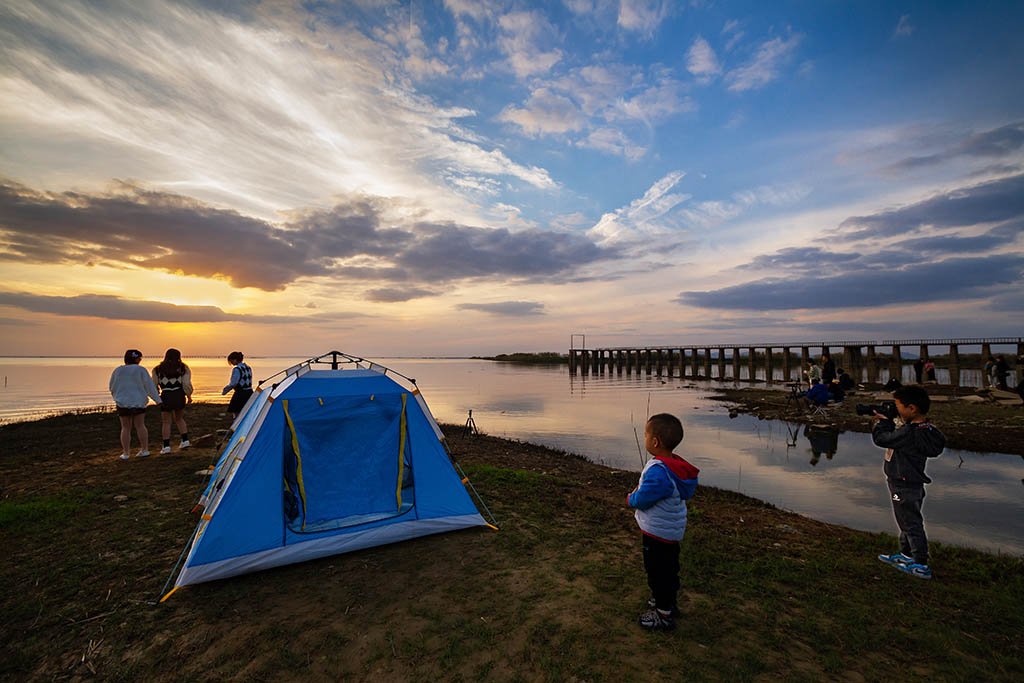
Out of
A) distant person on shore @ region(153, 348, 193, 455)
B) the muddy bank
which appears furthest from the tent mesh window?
the muddy bank

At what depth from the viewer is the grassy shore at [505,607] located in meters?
3.39

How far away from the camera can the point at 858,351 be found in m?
40.2

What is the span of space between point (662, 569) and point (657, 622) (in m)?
0.47

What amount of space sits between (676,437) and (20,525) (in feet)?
28.4

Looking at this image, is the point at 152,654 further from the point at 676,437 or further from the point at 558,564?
the point at 676,437

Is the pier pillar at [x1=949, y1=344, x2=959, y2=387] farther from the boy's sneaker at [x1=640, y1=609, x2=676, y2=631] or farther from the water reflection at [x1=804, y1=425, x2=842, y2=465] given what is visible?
the boy's sneaker at [x1=640, y1=609, x2=676, y2=631]

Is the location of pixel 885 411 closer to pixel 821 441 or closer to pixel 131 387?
pixel 821 441

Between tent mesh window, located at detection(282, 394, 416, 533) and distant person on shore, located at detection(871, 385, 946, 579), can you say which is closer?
distant person on shore, located at detection(871, 385, 946, 579)

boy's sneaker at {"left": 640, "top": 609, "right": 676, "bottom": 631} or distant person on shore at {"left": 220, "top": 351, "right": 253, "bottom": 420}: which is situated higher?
distant person on shore at {"left": 220, "top": 351, "right": 253, "bottom": 420}

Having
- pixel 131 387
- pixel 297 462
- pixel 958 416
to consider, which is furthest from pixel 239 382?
pixel 958 416

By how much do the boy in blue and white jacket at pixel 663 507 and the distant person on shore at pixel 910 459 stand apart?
2.76 m

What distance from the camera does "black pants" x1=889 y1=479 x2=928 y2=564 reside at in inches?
190

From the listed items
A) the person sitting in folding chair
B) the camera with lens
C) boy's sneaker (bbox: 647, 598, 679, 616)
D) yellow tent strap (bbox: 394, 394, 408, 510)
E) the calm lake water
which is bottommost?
the calm lake water

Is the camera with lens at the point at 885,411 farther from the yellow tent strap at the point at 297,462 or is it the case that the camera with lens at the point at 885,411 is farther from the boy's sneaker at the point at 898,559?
the yellow tent strap at the point at 297,462
